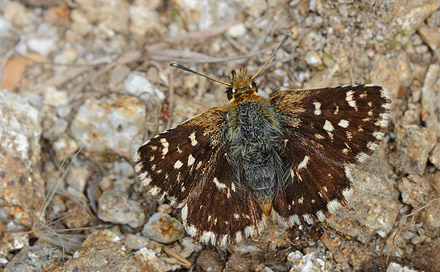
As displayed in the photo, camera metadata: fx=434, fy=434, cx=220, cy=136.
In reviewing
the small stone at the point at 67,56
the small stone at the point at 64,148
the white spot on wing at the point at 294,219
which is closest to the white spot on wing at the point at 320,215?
the white spot on wing at the point at 294,219

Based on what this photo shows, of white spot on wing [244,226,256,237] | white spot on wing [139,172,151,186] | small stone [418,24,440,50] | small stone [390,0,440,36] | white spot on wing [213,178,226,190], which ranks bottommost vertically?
white spot on wing [244,226,256,237]

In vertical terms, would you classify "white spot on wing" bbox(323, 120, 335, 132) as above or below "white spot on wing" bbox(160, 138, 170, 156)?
above

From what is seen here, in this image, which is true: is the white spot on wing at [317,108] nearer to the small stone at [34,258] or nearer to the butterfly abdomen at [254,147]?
the butterfly abdomen at [254,147]

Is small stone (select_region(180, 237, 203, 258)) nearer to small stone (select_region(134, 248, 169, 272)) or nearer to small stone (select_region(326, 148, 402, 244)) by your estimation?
small stone (select_region(134, 248, 169, 272))

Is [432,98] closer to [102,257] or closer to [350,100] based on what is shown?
[350,100]

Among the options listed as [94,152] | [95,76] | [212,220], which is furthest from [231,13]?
[212,220]

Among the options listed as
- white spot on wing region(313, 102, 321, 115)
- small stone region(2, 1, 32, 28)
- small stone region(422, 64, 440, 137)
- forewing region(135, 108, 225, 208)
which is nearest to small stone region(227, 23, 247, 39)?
forewing region(135, 108, 225, 208)
